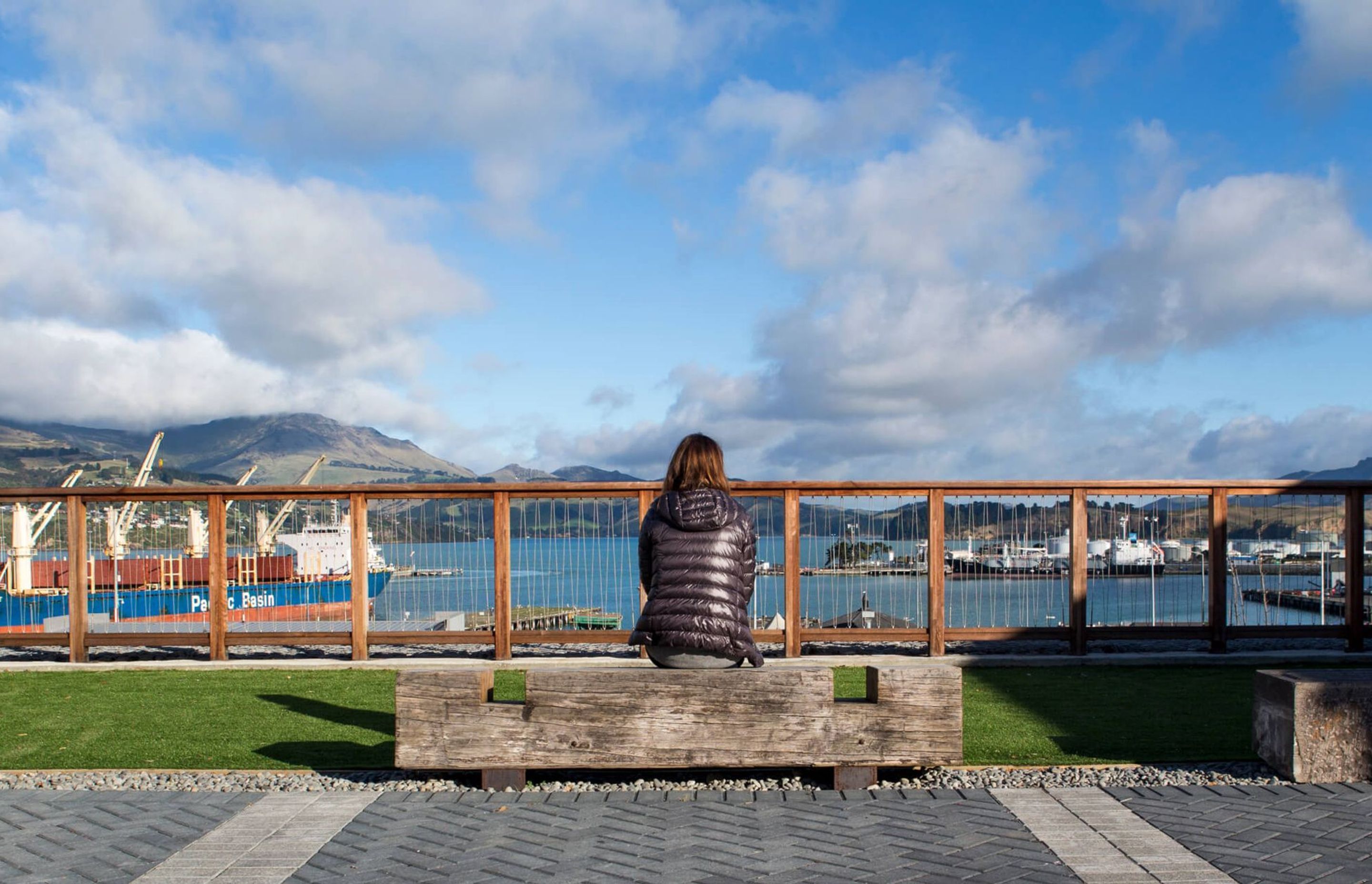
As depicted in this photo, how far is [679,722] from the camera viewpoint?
574 cm

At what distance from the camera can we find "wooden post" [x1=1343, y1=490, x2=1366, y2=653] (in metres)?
11.7

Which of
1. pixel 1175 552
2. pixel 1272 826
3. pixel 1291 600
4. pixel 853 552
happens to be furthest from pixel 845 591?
pixel 1272 826

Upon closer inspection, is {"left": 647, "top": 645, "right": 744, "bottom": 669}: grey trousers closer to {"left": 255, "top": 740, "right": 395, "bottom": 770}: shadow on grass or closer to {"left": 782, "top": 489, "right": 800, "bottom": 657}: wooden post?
{"left": 255, "top": 740, "right": 395, "bottom": 770}: shadow on grass

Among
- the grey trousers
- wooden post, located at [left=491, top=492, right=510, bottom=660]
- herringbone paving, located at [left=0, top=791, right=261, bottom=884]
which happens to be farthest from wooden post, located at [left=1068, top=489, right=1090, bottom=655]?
herringbone paving, located at [left=0, top=791, right=261, bottom=884]

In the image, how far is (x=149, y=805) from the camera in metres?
5.66

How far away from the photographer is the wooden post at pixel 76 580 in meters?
11.7

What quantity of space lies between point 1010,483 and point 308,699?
23.5 feet

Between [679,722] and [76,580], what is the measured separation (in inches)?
355

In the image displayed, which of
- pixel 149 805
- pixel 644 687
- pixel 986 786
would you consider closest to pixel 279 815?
pixel 149 805

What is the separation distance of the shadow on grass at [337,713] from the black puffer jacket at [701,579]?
2762 millimetres

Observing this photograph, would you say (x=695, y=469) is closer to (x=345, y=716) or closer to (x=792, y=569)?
(x=345, y=716)

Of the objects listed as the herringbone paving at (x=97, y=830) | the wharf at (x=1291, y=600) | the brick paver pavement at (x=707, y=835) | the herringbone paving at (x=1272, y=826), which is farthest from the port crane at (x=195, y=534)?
the wharf at (x=1291, y=600)

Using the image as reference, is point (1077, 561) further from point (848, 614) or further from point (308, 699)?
point (308, 699)

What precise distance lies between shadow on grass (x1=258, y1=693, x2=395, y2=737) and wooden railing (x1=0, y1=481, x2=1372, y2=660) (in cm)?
211
